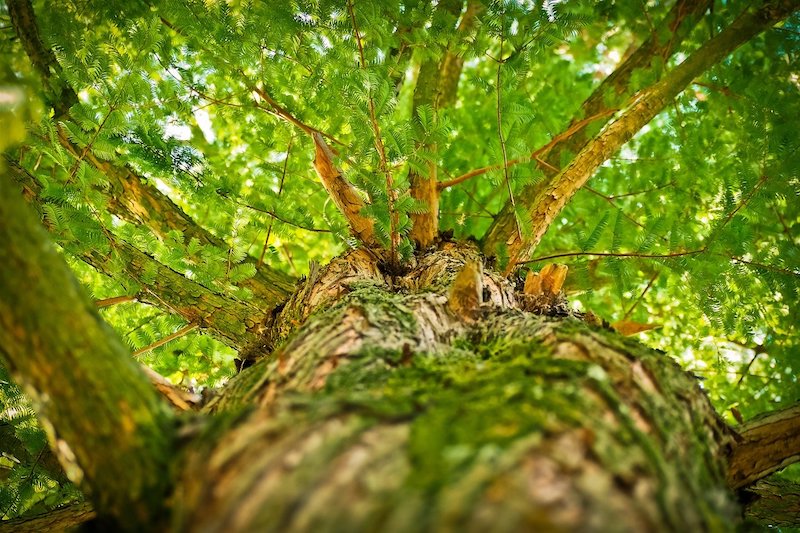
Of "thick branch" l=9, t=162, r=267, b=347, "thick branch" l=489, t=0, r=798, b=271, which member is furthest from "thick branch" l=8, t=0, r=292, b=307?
"thick branch" l=489, t=0, r=798, b=271

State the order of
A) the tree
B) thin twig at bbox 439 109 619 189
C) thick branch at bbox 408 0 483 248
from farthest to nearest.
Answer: thick branch at bbox 408 0 483 248 → thin twig at bbox 439 109 619 189 → the tree

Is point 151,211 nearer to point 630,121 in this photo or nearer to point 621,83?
point 630,121

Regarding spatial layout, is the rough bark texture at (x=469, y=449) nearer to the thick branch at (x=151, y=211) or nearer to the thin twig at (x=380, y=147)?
the thin twig at (x=380, y=147)

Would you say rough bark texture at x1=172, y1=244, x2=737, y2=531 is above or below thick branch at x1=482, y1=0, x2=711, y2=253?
below

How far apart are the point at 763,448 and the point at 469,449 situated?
1349 millimetres

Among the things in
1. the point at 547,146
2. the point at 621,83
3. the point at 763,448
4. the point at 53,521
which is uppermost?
the point at 621,83

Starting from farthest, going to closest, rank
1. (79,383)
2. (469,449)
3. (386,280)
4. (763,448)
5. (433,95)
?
1. (433,95)
2. (386,280)
3. (763,448)
4. (79,383)
5. (469,449)

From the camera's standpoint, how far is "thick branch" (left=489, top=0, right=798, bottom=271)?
280 cm

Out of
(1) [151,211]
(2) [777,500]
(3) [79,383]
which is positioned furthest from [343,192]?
(2) [777,500]

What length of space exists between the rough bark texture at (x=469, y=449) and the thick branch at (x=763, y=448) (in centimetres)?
27

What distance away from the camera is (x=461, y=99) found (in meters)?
5.68

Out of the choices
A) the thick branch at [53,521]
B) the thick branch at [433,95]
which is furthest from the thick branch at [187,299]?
the thick branch at [433,95]

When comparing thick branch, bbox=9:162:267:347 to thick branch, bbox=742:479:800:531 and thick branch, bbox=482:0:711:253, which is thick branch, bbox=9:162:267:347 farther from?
thick branch, bbox=742:479:800:531

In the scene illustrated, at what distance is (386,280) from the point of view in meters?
2.74
